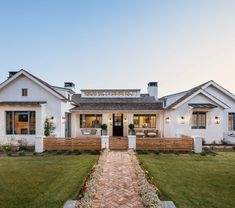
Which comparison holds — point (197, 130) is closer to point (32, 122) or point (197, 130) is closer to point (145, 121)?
point (145, 121)

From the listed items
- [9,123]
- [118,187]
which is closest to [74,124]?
[9,123]

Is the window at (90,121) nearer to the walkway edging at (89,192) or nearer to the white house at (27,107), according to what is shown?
the white house at (27,107)

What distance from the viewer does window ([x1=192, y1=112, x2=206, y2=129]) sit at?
704 inches

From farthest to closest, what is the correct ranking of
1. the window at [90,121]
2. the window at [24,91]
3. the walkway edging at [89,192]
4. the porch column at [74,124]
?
the window at [90,121] < the porch column at [74,124] < the window at [24,91] < the walkway edging at [89,192]

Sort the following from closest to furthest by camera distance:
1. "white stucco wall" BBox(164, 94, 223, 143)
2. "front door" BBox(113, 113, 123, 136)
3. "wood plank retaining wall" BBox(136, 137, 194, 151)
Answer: "wood plank retaining wall" BBox(136, 137, 194, 151) → "white stucco wall" BBox(164, 94, 223, 143) → "front door" BBox(113, 113, 123, 136)

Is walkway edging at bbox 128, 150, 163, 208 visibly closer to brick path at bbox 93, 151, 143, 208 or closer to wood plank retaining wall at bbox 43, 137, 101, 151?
brick path at bbox 93, 151, 143, 208

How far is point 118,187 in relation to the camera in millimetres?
6824

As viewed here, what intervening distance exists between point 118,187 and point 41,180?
336cm

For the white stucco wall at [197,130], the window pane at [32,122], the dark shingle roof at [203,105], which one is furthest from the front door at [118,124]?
the window pane at [32,122]

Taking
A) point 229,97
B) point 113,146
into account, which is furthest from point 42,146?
point 229,97

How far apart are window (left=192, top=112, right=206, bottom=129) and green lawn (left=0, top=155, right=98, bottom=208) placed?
1114 cm

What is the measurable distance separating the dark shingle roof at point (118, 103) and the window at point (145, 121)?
3.86ft

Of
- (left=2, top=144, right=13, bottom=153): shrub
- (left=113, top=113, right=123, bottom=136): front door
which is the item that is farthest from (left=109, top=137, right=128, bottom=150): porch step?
(left=2, top=144, right=13, bottom=153): shrub

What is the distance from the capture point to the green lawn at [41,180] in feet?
19.3
